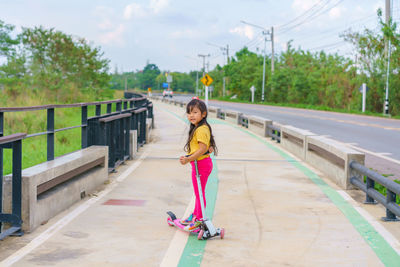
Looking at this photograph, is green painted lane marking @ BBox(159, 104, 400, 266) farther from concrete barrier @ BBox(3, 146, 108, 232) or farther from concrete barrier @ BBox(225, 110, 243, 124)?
concrete barrier @ BBox(225, 110, 243, 124)

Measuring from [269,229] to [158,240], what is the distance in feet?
4.42

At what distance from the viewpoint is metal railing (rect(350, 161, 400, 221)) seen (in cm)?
638

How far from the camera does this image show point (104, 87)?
46.0 metres

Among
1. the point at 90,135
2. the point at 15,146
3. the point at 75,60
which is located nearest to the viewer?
the point at 15,146

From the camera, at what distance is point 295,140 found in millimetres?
13656

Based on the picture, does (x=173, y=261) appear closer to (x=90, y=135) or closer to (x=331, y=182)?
(x=90, y=135)

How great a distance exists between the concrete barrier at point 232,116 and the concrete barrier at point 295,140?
9713mm

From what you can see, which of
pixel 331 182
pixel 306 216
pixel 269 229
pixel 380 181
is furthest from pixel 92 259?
pixel 331 182

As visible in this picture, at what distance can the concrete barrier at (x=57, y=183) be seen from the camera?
18.5 ft

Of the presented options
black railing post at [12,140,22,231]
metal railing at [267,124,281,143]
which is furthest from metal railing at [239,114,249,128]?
black railing post at [12,140,22,231]

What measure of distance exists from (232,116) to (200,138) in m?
21.2

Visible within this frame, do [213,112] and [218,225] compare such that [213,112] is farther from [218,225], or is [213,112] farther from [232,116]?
[218,225]

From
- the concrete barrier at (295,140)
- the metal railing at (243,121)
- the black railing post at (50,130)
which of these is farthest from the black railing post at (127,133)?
the metal railing at (243,121)

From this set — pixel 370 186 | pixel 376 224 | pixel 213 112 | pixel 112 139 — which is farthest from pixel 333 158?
pixel 213 112
